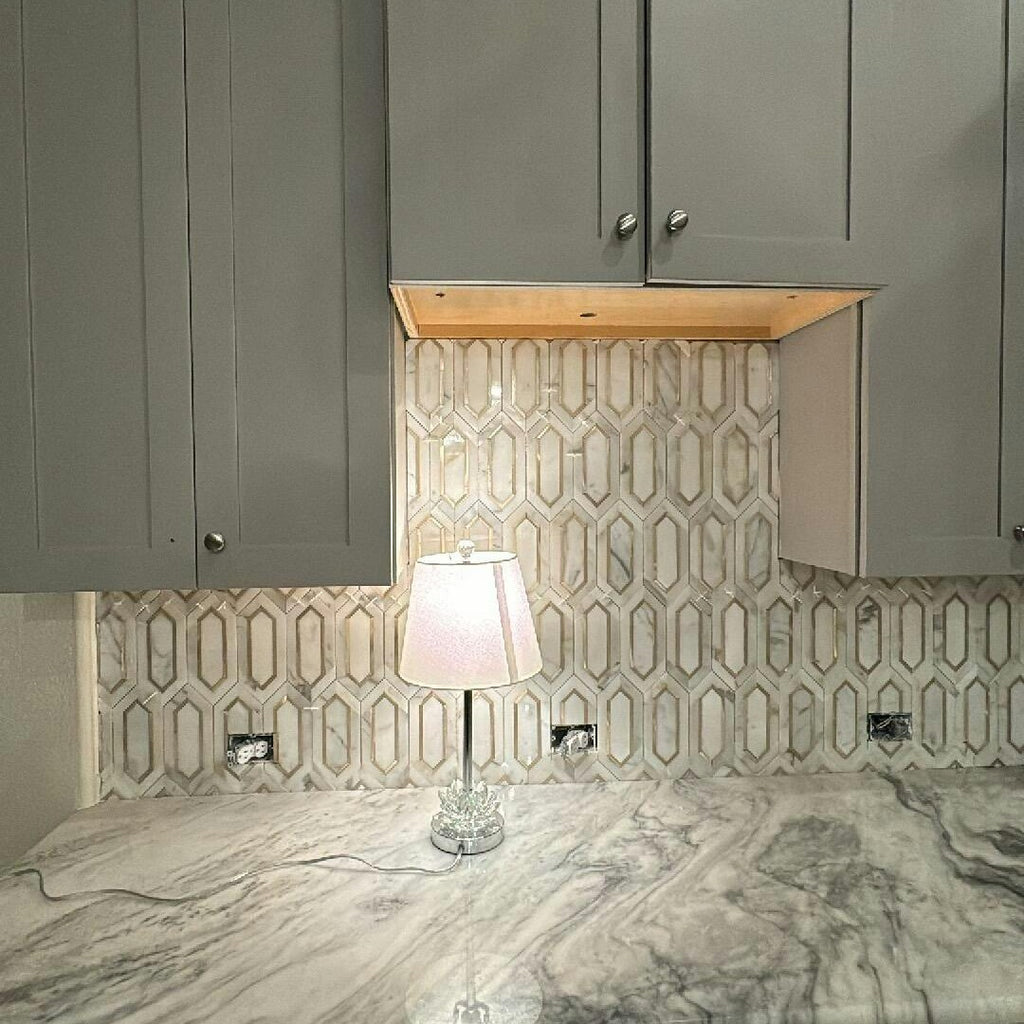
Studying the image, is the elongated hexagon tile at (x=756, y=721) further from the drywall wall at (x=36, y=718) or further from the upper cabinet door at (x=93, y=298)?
the drywall wall at (x=36, y=718)

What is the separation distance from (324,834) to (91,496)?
2.35 ft

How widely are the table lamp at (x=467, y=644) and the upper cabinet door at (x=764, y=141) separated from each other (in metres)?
0.59

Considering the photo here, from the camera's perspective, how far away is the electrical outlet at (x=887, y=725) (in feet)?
5.35

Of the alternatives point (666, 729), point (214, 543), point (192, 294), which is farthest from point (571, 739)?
point (192, 294)

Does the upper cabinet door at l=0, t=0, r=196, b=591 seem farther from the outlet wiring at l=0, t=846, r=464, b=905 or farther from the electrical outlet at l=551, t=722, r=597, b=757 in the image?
the electrical outlet at l=551, t=722, r=597, b=757

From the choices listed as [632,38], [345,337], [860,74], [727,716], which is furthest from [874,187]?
[727,716]

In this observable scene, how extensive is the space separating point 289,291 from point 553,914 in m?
1.02

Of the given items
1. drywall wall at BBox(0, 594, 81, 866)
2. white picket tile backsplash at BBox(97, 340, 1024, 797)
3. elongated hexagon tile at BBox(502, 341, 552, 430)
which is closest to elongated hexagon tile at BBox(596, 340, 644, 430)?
white picket tile backsplash at BBox(97, 340, 1024, 797)

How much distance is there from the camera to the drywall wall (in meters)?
1.28

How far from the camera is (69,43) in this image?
1133 millimetres

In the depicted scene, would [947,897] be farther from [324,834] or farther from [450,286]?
[450,286]

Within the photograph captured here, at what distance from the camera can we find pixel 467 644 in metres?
1.26

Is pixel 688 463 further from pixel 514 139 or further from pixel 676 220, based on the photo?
pixel 514 139

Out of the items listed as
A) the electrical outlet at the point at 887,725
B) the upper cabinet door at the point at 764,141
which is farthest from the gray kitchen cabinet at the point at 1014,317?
the electrical outlet at the point at 887,725
